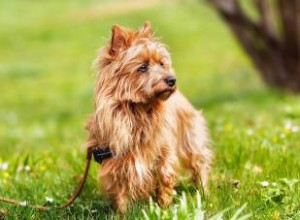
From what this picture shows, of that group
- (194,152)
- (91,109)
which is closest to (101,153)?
(194,152)

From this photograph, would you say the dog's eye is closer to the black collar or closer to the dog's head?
the dog's head

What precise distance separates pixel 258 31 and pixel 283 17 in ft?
1.99

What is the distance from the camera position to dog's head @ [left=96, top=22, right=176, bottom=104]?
513 cm

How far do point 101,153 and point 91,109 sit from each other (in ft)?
37.9

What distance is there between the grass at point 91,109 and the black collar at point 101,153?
1.41ft

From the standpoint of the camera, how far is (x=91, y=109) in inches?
668

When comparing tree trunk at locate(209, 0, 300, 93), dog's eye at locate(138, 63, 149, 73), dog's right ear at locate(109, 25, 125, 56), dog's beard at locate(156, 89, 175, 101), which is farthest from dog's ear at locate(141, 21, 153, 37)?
tree trunk at locate(209, 0, 300, 93)

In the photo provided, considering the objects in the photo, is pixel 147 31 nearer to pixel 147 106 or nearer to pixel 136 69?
pixel 136 69

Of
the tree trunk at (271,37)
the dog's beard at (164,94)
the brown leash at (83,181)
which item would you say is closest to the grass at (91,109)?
the brown leash at (83,181)

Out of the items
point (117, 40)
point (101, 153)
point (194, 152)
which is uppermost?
point (117, 40)

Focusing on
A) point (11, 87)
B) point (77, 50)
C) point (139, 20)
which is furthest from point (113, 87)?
point (139, 20)

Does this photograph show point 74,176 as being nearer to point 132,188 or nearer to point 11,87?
point 132,188

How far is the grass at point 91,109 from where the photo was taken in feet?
18.1

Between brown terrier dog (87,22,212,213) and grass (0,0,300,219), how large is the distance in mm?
214
